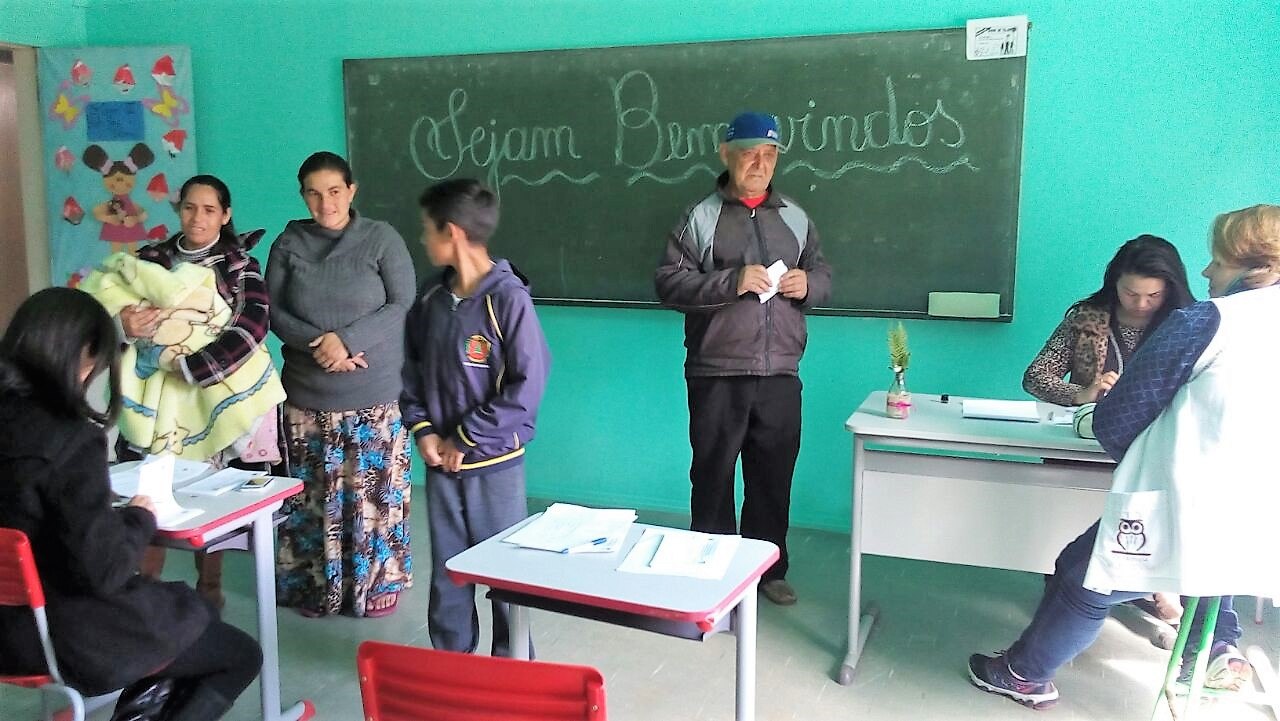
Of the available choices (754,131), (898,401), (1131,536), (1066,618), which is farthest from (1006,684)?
(754,131)

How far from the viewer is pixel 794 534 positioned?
4098 mm

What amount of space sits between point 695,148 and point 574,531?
7.91 ft

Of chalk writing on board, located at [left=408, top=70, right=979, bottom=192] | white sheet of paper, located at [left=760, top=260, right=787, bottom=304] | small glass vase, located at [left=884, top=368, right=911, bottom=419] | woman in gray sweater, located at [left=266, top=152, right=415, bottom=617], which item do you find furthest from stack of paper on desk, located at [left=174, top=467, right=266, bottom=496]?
chalk writing on board, located at [left=408, top=70, right=979, bottom=192]

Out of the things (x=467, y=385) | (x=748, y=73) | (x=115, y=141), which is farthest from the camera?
(x=115, y=141)

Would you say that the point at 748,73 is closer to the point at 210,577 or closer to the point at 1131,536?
the point at 1131,536

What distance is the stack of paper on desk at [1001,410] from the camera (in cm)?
285

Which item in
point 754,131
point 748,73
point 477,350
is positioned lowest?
point 477,350

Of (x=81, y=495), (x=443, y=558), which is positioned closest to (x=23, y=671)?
(x=81, y=495)

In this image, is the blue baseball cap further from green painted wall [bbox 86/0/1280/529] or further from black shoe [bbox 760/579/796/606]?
black shoe [bbox 760/579/796/606]

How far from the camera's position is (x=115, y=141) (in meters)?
4.80

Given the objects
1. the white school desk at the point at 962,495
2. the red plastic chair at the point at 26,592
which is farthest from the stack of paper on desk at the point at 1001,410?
the red plastic chair at the point at 26,592

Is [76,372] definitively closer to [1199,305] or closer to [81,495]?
[81,495]

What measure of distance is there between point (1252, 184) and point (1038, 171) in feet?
2.31

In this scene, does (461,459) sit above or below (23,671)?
above
